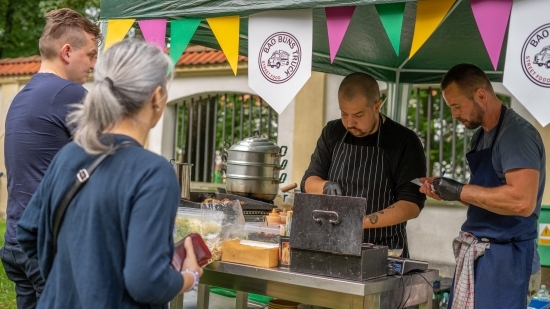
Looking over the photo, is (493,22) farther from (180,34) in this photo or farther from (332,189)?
(180,34)

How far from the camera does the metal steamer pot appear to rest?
3.99m

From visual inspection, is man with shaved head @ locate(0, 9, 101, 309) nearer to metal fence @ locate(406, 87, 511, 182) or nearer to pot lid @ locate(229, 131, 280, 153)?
pot lid @ locate(229, 131, 280, 153)

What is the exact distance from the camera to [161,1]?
10.1 ft

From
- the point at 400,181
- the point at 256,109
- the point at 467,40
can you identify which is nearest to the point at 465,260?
the point at 400,181

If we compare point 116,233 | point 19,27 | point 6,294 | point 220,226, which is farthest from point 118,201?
point 19,27

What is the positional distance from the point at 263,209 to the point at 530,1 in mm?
1803

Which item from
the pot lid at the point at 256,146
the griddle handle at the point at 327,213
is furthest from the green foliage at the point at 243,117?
the griddle handle at the point at 327,213

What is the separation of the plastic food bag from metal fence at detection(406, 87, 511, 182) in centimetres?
407

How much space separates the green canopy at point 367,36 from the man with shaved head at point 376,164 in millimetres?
456

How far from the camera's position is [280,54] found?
282 cm

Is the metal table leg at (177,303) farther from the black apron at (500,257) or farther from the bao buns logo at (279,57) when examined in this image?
the black apron at (500,257)

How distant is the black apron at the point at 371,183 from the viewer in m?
3.28

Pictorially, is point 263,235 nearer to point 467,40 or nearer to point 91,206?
point 91,206

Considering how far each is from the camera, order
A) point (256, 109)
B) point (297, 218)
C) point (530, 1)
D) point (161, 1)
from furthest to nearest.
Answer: point (256, 109)
point (161, 1)
point (297, 218)
point (530, 1)
